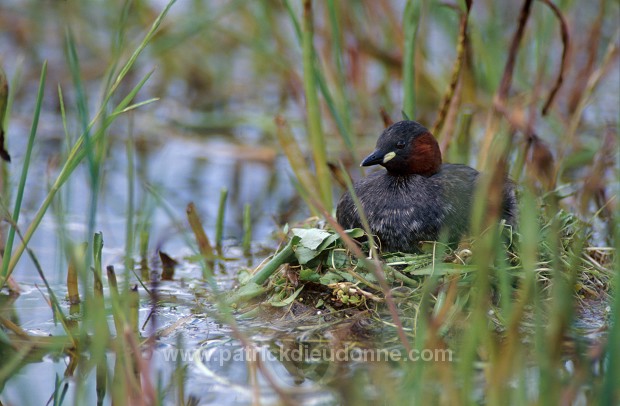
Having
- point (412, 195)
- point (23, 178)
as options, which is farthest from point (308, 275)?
point (23, 178)

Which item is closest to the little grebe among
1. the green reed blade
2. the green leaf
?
the green leaf

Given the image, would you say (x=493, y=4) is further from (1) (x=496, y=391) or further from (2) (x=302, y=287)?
(1) (x=496, y=391)

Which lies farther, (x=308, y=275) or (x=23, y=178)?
(x=308, y=275)

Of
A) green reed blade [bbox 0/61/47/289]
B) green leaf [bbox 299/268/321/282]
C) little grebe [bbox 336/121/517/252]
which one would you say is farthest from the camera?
little grebe [bbox 336/121/517/252]

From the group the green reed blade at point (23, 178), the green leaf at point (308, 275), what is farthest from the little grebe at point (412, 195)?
the green reed blade at point (23, 178)

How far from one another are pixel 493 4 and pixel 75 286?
4.26 meters

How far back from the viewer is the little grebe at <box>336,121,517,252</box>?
416 cm

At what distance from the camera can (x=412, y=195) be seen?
169 inches

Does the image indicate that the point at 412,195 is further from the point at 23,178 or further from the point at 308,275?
the point at 23,178

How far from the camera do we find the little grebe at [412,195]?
4160mm

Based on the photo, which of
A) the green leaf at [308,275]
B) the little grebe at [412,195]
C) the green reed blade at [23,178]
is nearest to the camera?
the green reed blade at [23,178]

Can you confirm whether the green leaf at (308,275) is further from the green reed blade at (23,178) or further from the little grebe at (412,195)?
the green reed blade at (23,178)

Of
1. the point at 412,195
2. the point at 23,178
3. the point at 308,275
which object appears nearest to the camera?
the point at 23,178

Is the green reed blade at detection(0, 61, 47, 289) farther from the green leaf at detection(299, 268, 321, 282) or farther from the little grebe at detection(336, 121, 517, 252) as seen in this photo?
the little grebe at detection(336, 121, 517, 252)
